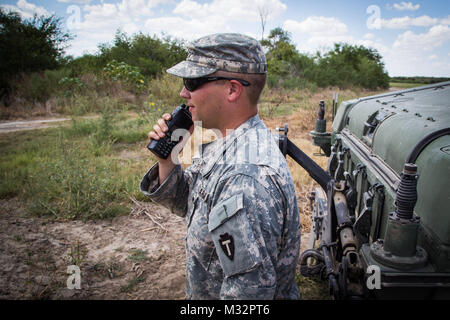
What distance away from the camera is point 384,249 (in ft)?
5.77

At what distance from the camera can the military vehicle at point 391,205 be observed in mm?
1626

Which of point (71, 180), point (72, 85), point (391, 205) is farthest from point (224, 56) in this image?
point (72, 85)

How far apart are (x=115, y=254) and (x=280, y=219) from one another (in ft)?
9.84

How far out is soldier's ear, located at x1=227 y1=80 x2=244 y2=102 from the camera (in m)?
1.43

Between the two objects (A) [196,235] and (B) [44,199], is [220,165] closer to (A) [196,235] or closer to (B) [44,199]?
(A) [196,235]

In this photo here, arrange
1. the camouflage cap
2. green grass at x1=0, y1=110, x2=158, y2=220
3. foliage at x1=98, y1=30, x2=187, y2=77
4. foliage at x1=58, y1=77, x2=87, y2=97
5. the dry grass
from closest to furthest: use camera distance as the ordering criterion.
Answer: the camouflage cap
green grass at x1=0, y1=110, x2=158, y2=220
the dry grass
foliage at x1=58, y1=77, x2=87, y2=97
foliage at x1=98, y1=30, x2=187, y2=77

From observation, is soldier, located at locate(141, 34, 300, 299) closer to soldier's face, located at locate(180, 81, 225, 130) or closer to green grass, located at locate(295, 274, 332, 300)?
soldier's face, located at locate(180, 81, 225, 130)

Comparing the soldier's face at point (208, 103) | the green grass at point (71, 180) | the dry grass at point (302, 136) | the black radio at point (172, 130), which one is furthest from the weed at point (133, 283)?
the soldier's face at point (208, 103)

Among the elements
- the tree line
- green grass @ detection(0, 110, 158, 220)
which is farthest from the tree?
green grass @ detection(0, 110, 158, 220)

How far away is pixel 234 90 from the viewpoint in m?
1.45

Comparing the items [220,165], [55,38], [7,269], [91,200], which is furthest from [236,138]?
[55,38]

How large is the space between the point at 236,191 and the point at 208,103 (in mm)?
470

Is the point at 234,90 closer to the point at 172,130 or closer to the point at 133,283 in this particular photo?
the point at 172,130

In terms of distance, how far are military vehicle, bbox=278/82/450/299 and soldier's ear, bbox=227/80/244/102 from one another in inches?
33.1
